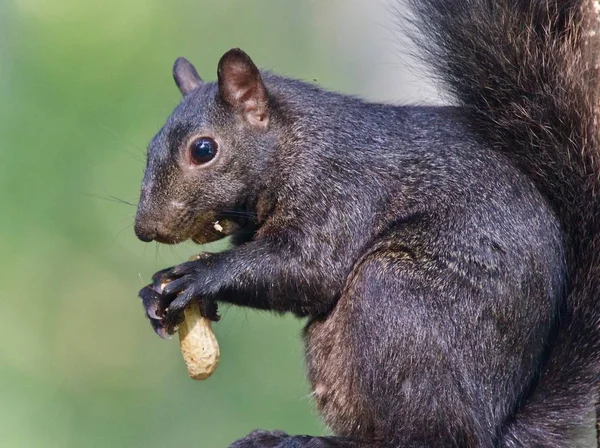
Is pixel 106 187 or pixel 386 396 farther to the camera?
pixel 106 187

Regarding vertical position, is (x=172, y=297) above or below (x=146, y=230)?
below

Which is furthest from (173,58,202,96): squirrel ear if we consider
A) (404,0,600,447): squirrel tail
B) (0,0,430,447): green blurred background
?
(0,0,430,447): green blurred background

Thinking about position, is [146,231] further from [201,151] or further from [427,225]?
[427,225]

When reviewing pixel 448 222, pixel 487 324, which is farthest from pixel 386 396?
pixel 448 222

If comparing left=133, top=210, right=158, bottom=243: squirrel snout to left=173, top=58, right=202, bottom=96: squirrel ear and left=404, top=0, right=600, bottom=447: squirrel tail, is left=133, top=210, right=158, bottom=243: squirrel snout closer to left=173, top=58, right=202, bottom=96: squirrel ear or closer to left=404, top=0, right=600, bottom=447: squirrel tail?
left=173, top=58, right=202, bottom=96: squirrel ear

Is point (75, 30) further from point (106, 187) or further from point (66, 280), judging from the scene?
point (66, 280)

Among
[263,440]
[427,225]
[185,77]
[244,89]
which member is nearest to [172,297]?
[263,440]
